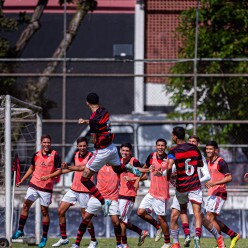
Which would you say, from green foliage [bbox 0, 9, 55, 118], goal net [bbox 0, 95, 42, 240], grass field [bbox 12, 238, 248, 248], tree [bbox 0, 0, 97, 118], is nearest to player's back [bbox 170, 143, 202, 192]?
goal net [bbox 0, 95, 42, 240]

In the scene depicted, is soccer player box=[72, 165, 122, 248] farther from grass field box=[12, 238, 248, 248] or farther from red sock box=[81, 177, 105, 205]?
grass field box=[12, 238, 248, 248]

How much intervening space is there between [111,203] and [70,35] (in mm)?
7721

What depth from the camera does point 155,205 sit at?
18.8 metres

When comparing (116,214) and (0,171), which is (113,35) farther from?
(116,214)

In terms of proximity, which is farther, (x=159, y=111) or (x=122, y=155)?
(x=159, y=111)

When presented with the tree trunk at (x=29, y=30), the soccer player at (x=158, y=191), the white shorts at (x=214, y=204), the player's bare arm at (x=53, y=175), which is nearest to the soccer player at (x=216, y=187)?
the white shorts at (x=214, y=204)

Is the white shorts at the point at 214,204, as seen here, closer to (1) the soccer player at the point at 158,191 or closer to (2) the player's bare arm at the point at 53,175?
(1) the soccer player at the point at 158,191

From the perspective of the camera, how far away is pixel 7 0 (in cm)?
3023

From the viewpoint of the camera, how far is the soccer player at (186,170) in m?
15.5

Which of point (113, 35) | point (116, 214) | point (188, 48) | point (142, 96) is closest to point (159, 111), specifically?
point (142, 96)

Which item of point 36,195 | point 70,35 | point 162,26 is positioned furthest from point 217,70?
point 162,26

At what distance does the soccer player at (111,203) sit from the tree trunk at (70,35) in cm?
501

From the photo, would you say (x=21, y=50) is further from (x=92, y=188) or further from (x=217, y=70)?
(x=92, y=188)

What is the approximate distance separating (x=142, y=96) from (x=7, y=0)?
309 inches
